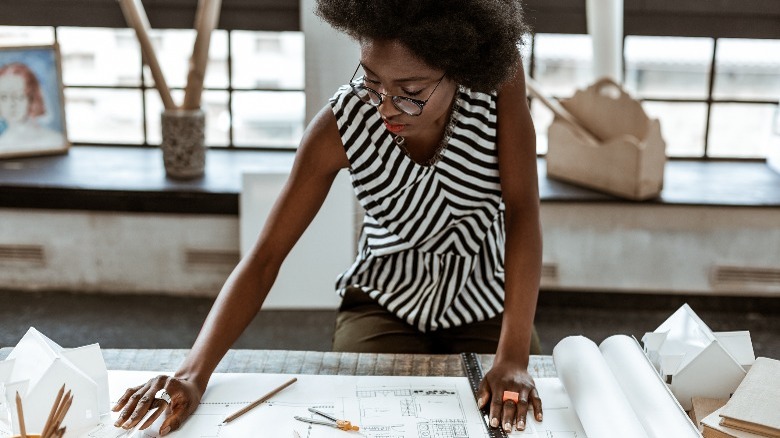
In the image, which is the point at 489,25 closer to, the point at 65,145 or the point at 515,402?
the point at 515,402

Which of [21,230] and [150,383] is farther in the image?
[21,230]

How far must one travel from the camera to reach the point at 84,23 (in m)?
3.65

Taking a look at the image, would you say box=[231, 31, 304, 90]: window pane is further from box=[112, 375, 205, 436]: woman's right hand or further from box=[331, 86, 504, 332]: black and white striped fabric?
box=[112, 375, 205, 436]: woman's right hand

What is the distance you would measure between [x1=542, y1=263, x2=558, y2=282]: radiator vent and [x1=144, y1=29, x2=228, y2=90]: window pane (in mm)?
1501

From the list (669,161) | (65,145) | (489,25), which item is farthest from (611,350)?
(65,145)

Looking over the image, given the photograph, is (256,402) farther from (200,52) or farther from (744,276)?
(744,276)

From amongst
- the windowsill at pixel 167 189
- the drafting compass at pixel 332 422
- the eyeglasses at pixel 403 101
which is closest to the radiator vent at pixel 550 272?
the windowsill at pixel 167 189

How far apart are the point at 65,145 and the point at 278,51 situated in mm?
936

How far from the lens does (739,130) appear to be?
3.76 meters

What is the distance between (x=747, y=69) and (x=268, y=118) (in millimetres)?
1962

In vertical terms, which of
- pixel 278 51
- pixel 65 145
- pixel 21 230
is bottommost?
pixel 21 230

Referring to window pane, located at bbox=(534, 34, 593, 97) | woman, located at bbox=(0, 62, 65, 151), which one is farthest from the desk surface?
window pane, located at bbox=(534, 34, 593, 97)

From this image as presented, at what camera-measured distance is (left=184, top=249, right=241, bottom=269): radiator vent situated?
3379 millimetres

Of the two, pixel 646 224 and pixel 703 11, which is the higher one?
pixel 703 11
